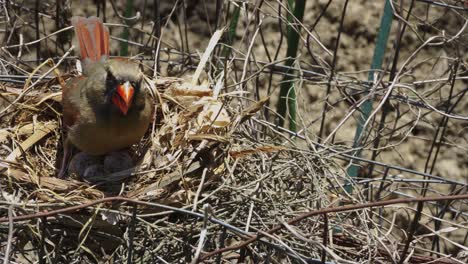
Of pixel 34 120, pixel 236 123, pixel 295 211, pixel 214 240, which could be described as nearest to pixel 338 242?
pixel 295 211

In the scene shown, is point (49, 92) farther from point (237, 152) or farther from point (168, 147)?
point (237, 152)

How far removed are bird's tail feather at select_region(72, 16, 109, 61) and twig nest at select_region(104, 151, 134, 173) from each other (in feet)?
1.55

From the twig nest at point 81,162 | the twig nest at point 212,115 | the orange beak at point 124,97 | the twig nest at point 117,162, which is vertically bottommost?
the twig nest at point 81,162

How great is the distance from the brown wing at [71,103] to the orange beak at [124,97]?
16cm

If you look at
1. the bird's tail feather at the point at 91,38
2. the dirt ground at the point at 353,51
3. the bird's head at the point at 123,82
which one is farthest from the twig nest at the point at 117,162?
the dirt ground at the point at 353,51

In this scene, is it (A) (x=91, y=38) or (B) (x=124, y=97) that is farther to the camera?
(A) (x=91, y=38)

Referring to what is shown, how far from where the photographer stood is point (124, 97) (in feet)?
8.20

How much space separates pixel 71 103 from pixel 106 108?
0.14 m

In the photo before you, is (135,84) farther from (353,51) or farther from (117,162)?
(353,51)

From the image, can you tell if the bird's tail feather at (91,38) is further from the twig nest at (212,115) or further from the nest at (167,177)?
the twig nest at (212,115)

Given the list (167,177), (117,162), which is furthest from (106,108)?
(167,177)

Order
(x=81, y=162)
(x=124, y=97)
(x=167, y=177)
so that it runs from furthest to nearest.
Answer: (x=81, y=162) → (x=124, y=97) → (x=167, y=177)

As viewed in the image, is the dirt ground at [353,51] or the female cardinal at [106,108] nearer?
the female cardinal at [106,108]

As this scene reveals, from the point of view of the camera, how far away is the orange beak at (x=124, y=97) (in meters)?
2.49
